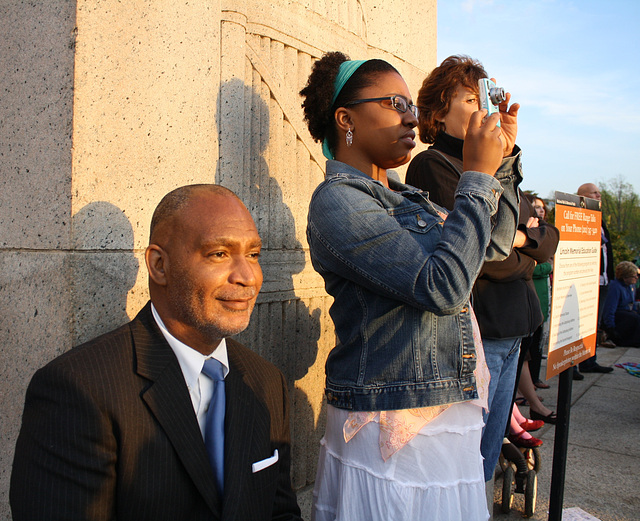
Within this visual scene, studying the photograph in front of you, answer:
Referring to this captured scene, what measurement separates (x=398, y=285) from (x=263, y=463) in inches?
27.0

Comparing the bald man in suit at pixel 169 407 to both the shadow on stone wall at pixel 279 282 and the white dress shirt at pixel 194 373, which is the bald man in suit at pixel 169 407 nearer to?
the white dress shirt at pixel 194 373

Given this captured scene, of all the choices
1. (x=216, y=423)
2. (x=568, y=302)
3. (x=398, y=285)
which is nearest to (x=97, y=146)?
(x=216, y=423)

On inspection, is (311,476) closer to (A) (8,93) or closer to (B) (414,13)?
(A) (8,93)

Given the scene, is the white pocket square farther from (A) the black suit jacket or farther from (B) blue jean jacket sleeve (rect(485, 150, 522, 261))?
(B) blue jean jacket sleeve (rect(485, 150, 522, 261))

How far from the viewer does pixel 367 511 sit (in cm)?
183

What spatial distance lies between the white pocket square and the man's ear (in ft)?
2.00

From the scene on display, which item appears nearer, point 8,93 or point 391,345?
point 391,345

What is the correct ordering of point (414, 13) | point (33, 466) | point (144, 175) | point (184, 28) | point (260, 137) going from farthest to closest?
point (414, 13) < point (260, 137) < point (184, 28) < point (144, 175) < point (33, 466)

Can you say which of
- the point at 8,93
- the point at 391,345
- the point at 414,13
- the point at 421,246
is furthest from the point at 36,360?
the point at 414,13

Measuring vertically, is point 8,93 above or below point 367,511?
above

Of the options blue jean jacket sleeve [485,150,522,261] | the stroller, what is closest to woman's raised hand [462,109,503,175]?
blue jean jacket sleeve [485,150,522,261]

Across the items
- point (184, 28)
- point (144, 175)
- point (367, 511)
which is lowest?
point (367, 511)

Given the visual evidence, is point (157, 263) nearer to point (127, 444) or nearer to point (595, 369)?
point (127, 444)

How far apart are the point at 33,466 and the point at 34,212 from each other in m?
1.01
